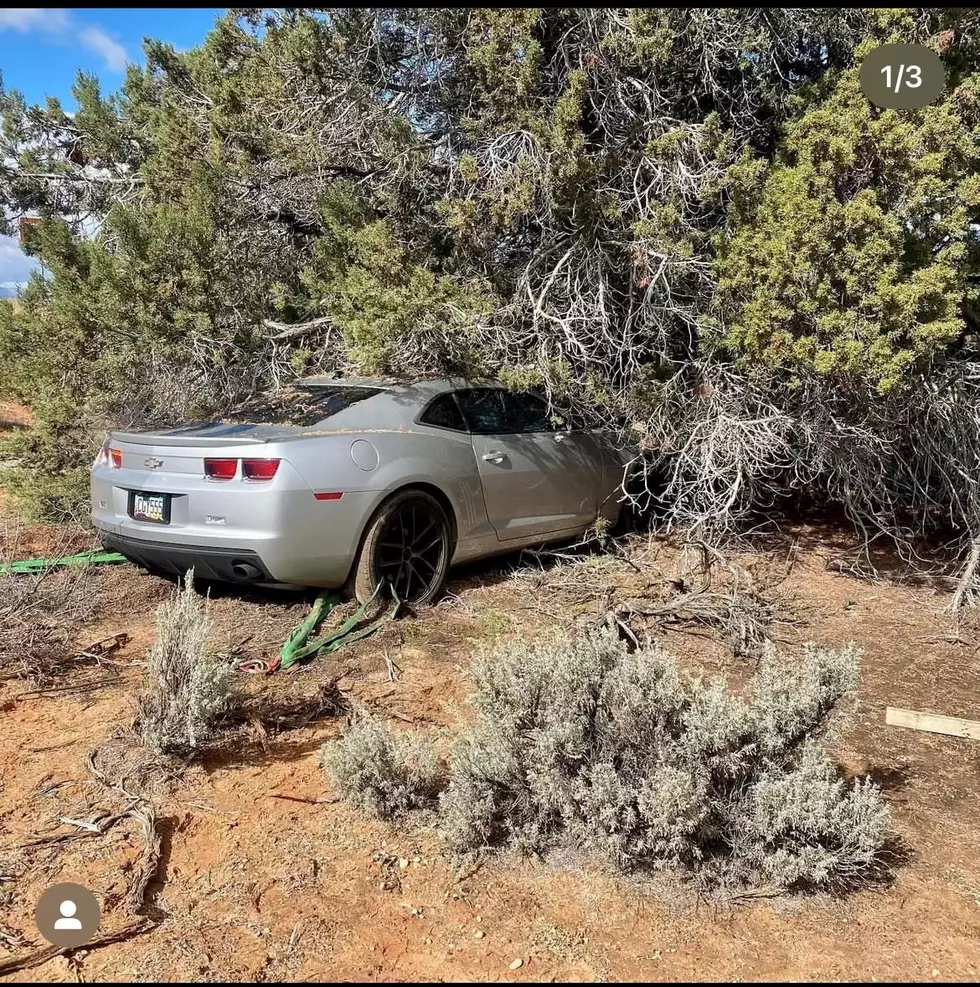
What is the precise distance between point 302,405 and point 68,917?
3370mm

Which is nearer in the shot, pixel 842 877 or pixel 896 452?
pixel 842 877

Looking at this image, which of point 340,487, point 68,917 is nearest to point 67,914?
point 68,917

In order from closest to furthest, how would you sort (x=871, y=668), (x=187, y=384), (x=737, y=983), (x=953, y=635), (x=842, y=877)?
(x=737, y=983) → (x=842, y=877) → (x=871, y=668) → (x=953, y=635) → (x=187, y=384)

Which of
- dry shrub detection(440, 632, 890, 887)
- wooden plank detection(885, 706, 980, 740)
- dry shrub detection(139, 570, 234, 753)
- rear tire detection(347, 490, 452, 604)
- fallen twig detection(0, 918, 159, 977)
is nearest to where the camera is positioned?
fallen twig detection(0, 918, 159, 977)

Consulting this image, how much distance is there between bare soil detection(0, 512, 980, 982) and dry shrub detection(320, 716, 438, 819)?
0.08 m

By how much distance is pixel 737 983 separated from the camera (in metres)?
2.14

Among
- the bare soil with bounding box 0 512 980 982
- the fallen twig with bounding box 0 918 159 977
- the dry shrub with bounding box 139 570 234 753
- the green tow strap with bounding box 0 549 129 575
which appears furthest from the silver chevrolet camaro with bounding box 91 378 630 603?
the fallen twig with bounding box 0 918 159 977

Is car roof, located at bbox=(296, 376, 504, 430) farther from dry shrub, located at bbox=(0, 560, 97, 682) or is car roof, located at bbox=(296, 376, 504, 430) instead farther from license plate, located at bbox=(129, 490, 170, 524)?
dry shrub, located at bbox=(0, 560, 97, 682)

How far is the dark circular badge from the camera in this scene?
4.62 metres

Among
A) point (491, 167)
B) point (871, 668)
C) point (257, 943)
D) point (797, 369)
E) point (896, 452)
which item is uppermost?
point (491, 167)

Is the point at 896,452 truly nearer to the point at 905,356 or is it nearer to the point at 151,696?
the point at 905,356

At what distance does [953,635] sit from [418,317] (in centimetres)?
400

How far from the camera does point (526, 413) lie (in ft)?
19.8

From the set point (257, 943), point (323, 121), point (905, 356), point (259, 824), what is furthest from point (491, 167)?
point (257, 943)
